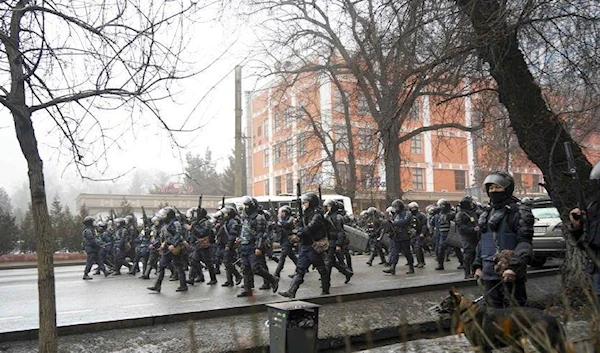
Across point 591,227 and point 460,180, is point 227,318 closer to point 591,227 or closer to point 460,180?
point 591,227

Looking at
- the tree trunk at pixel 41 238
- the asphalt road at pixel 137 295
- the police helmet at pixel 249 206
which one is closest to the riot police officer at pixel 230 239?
the asphalt road at pixel 137 295

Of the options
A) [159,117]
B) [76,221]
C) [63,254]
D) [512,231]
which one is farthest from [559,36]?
[76,221]

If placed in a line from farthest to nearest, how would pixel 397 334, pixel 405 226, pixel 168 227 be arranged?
pixel 405 226, pixel 168 227, pixel 397 334

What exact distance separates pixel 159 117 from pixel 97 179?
3.18 ft

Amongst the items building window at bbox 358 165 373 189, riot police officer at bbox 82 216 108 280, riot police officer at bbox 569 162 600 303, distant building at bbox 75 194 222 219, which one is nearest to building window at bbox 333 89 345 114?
building window at bbox 358 165 373 189

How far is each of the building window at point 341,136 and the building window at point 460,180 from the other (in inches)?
901

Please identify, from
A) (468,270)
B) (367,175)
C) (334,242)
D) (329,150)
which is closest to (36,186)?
(334,242)

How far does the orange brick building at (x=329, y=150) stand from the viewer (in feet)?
93.0

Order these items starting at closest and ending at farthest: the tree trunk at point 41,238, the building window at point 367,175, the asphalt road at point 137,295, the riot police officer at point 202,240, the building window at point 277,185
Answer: the tree trunk at point 41,238
the asphalt road at point 137,295
the riot police officer at point 202,240
the building window at point 367,175
the building window at point 277,185

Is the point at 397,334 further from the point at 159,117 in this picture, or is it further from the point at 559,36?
the point at 559,36

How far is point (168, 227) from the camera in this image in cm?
1237

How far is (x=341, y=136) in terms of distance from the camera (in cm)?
3106

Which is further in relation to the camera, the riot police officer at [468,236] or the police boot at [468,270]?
the riot police officer at [468,236]

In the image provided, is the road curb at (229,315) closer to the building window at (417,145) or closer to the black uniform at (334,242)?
the black uniform at (334,242)
